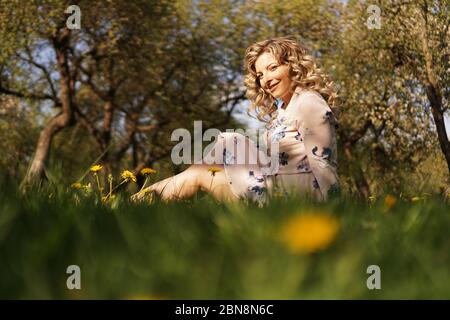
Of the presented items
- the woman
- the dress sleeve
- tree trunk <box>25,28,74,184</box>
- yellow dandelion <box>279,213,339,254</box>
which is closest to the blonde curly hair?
the woman

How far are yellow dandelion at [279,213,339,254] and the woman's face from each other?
476 cm

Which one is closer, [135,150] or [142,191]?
[142,191]

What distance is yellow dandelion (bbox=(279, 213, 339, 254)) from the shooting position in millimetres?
1167

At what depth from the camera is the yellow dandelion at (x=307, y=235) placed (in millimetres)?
1167

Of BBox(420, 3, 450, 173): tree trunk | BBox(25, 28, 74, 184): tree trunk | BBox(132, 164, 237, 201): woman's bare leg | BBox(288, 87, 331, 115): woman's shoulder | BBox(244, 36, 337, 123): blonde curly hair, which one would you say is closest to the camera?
BBox(132, 164, 237, 201): woman's bare leg

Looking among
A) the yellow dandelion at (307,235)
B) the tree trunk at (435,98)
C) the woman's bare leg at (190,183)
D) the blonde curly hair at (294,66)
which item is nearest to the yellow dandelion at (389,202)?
the yellow dandelion at (307,235)

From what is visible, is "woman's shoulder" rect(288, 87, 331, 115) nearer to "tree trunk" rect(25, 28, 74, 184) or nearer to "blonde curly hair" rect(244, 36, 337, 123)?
"blonde curly hair" rect(244, 36, 337, 123)

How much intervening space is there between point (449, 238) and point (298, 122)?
3.42m

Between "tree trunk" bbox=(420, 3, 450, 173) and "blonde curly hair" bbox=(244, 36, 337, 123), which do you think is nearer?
"blonde curly hair" bbox=(244, 36, 337, 123)

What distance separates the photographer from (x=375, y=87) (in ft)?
59.7

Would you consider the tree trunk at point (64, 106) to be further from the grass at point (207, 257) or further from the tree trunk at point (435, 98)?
the grass at point (207, 257)

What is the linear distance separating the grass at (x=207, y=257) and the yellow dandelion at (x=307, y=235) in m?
0.01

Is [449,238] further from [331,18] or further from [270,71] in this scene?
[331,18]
